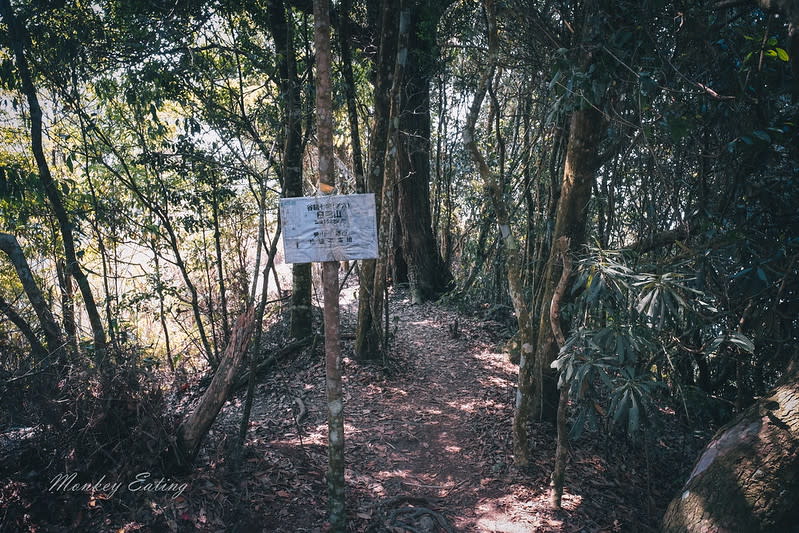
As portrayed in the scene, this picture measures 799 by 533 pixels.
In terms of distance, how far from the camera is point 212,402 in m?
3.82

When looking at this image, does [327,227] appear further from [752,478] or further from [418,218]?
[418,218]

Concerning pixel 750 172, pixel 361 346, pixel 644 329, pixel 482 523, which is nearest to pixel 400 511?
pixel 482 523

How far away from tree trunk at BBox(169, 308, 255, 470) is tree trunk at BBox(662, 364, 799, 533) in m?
3.73

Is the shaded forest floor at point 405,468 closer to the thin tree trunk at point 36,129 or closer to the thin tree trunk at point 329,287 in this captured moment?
the thin tree trunk at point 329,287

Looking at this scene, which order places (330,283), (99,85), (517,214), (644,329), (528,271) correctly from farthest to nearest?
(517,214), (528,271), (99,85), (644,329), (330,283)

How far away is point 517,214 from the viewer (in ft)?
31.7

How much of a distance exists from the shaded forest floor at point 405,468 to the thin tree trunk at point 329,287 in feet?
1.84

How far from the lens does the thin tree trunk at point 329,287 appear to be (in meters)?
3.17

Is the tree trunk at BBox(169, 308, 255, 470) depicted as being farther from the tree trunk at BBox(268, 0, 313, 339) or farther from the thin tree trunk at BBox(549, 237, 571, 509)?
the thin tree trunk at BBox(549, 237, 571, 509)

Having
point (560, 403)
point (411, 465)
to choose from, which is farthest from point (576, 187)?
point (411, 465)

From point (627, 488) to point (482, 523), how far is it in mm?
1732

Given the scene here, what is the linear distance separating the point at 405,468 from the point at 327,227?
2.96m

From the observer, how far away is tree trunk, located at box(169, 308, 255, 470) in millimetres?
3664

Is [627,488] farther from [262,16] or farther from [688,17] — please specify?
[262,16]
